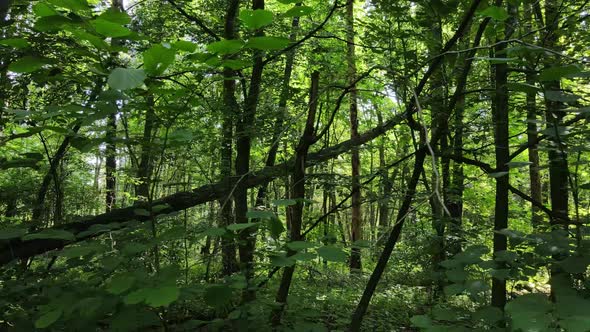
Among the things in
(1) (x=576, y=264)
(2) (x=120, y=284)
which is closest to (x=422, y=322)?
(1) (x=576, y=264)

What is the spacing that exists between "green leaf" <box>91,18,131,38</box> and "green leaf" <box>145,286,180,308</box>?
2.07ft

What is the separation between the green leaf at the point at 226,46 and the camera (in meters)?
1.05

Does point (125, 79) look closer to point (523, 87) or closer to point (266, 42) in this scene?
point (266, 42)

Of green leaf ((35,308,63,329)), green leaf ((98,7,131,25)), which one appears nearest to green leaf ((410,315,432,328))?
green leaf ((35,308,63,329))

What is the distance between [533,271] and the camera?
152 cm

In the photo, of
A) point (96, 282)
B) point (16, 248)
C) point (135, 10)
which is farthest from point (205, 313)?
point (135, 10)

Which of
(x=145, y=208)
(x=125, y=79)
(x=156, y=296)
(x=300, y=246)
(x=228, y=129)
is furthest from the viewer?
(x=228, y=129)

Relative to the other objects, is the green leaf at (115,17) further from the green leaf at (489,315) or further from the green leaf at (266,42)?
the green leaf at (489,315)

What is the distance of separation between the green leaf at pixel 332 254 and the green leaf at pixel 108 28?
2.42 ft

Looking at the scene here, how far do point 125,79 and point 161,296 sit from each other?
515 millimetres

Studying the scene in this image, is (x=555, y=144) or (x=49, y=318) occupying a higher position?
(x=555, y=144)

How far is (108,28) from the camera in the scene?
2.94 ft

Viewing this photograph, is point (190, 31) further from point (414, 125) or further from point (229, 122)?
point (414, 125)

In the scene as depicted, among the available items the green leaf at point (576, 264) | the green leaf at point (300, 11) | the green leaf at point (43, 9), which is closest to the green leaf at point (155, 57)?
the green leaf at point (43, 9)
